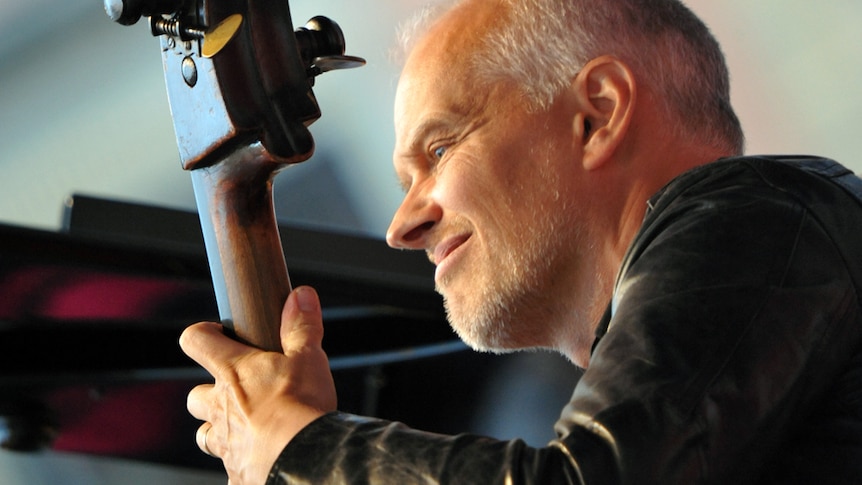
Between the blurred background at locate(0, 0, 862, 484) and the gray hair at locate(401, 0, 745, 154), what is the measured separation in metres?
1.24

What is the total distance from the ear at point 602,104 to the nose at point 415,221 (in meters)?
0.21

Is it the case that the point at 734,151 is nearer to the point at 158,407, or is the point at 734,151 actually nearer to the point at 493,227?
the point at 493,227

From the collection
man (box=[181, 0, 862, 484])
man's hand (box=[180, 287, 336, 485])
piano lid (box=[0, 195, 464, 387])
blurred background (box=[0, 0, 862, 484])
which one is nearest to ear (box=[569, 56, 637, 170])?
man (box=[181, 0, 862, 484])

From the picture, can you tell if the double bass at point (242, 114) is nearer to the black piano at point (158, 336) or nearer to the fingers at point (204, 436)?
the fingers at point (204, 436)

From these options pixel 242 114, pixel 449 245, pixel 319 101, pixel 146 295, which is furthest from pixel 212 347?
pixel 319 101

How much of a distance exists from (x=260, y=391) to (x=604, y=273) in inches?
20.4

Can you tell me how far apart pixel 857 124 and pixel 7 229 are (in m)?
1.95

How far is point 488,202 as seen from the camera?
52.8 inches

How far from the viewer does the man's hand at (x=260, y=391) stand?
916 millimetres

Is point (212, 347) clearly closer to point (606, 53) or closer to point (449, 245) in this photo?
point (449, 245)

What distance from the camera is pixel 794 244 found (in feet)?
2.98

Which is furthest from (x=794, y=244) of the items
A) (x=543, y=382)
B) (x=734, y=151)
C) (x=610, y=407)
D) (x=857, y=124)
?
(x=857, y=124)

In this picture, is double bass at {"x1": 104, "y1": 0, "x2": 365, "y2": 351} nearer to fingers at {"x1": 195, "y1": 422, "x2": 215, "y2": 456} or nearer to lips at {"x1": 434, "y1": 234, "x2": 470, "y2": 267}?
fingers at {"x1": 195, "y1": 422, "x2": 215, "y2": 456}

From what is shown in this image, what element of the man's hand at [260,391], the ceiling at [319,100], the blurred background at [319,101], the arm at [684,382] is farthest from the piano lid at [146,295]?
the arm at [684,382]
